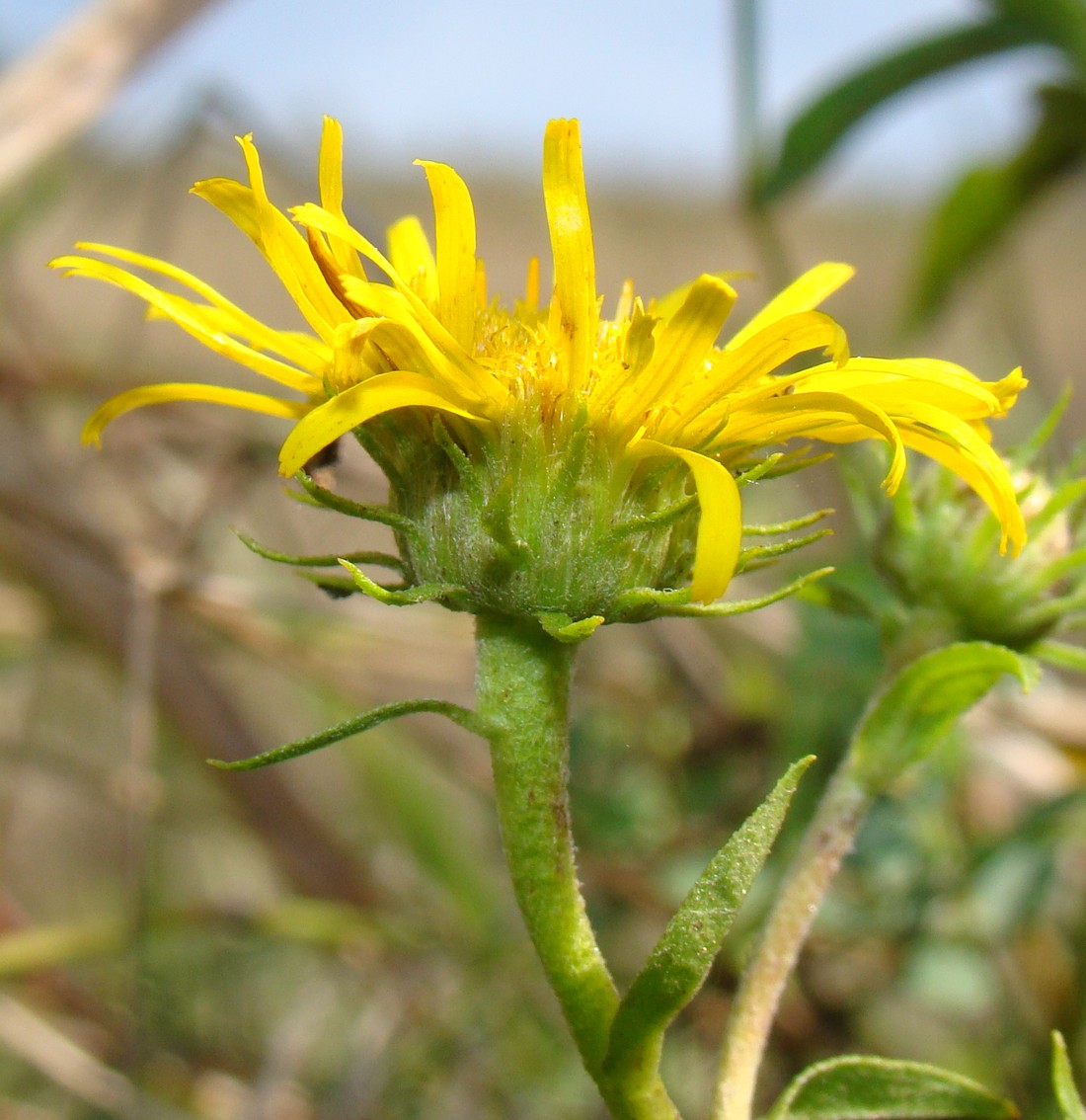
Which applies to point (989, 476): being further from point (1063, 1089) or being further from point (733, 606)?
point (1063, 1089)

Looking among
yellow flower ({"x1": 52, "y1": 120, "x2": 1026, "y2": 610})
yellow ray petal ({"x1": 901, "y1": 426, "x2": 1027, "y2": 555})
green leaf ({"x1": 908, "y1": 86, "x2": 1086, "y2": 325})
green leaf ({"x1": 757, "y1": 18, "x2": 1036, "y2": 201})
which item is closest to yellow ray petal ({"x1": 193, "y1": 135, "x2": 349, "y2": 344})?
yellow flower ({"x1": 52, "y1": 120, "x2": 1026, "y2": 610})

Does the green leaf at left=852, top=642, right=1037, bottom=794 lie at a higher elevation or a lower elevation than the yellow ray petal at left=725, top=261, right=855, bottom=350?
lower

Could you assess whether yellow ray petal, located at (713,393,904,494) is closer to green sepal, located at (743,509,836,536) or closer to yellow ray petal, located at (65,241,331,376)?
green sepal, located at (743,509,836,536)

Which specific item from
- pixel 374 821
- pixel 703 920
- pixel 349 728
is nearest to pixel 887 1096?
pixel 703 920

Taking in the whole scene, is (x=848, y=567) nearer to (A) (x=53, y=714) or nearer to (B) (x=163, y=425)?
(B) (x=163, y=425)

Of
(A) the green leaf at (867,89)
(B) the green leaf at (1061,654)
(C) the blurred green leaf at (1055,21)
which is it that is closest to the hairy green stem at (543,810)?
(B) the green leaf at (1061,654)
